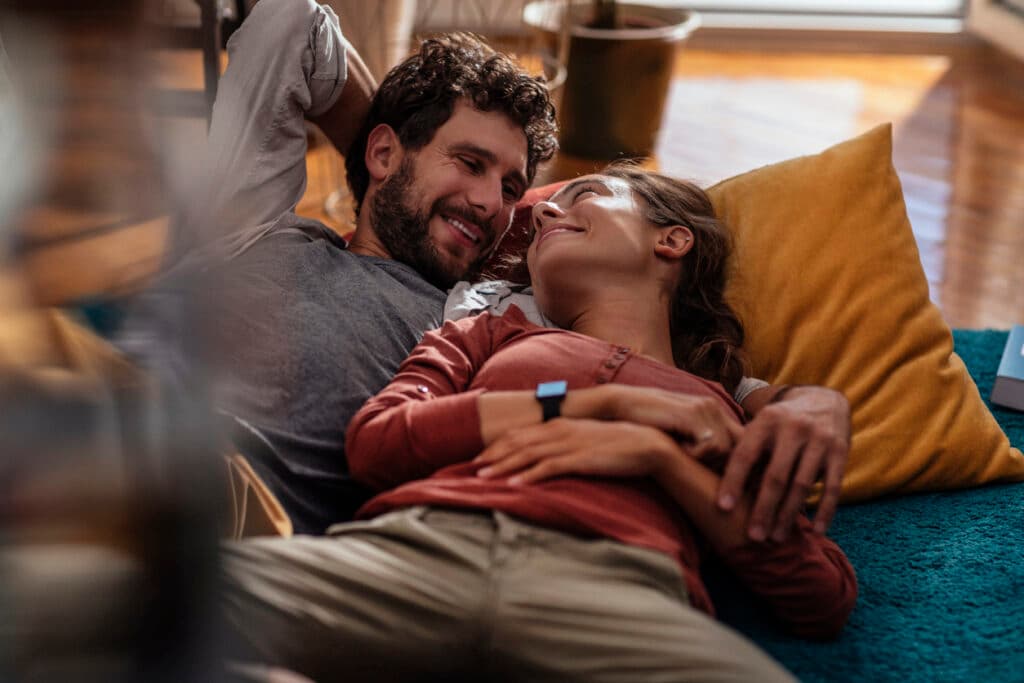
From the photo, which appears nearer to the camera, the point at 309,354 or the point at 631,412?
the point at 631,412

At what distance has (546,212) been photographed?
136 centimetres

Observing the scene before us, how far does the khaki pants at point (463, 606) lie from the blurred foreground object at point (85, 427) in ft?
0.74

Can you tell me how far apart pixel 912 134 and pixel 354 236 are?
2.59 m

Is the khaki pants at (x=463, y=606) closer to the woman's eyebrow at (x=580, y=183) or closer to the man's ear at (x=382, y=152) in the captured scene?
the woman's eyebrow at (x=580, y=183)

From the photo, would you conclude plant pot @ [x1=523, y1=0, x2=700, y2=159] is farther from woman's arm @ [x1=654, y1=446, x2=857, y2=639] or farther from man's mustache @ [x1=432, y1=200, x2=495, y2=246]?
woman's arm @ [x1=654, y1=446, x2=857, y2=639]

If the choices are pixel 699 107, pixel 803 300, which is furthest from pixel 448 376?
pixel 699 107

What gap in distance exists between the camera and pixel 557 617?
2.96ft

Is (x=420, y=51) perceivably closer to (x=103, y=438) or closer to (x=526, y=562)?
(x=526, y=562)

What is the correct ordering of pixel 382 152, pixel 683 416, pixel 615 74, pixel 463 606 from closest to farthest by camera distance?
pixel 463 606 < pixel 683 416 < pixel 382 152 < pixel 615 74

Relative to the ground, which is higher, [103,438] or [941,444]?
[103,438]

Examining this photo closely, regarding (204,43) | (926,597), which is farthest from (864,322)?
(204,43)

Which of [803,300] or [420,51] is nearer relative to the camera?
[803,300]

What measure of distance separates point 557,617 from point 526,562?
0.06 meters

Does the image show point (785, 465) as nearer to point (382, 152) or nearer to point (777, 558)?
point (777, 558)
